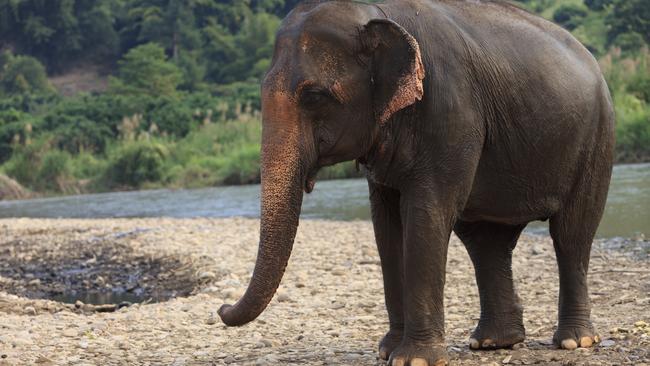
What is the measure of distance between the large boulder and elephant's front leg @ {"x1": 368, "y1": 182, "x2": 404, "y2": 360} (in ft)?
108

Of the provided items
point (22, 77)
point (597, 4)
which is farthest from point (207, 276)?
point (22, 77)

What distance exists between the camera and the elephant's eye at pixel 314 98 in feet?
16.8

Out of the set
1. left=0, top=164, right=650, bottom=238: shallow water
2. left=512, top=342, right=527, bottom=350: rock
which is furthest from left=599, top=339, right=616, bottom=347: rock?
left=0, top=164, right=650, bottom=238: shallow water

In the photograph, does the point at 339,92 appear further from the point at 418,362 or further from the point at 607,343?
the point at 607,343

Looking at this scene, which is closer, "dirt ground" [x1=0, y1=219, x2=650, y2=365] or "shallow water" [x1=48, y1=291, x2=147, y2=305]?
"dirt ground" [x1=0, y1=219, x2=650, y2=365]

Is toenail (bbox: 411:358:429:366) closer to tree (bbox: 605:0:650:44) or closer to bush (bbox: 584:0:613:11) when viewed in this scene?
tree (bbox: 605:0:650:44)

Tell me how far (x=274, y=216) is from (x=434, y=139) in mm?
929

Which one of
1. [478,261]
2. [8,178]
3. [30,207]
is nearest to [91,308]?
[478,261]

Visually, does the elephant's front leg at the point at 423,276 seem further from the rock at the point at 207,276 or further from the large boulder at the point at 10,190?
the large boulder at the point at 10,190

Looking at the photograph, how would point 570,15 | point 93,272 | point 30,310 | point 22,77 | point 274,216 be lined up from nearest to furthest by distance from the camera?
point 274,216 → point 30,310 → point 93,272 → point 570,15 → point 22,77

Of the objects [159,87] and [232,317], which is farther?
[159,87]

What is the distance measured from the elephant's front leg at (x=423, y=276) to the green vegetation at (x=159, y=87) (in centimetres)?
2395

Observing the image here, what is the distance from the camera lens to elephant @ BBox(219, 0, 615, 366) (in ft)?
16.8

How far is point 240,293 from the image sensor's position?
31.4 feet
